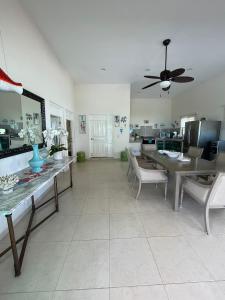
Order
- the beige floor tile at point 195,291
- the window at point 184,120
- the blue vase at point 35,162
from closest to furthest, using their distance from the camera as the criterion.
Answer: the beige floor tile at point 195,291
the blue vase at point 35,162
the window at point 184,120

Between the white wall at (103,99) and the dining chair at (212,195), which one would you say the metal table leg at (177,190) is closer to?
the dining chair at (212,195)

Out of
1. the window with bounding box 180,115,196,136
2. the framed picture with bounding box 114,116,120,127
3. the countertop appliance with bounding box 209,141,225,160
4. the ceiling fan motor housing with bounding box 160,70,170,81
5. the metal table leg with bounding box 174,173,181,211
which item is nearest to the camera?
the metal table leg with bounding box 174,173,181,211

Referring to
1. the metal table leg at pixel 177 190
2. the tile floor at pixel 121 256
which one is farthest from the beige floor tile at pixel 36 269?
the metal table leg at pixel 177 190

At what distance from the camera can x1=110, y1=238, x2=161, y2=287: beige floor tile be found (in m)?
1.32

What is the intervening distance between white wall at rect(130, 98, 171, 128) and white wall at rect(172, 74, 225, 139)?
97 cm

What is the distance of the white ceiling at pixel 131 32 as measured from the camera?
7.68 feet

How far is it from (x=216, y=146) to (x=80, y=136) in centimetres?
493

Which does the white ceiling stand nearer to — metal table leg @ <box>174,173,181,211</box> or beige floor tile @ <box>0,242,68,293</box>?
metal table leg @ <box>174,173,181,211</box>

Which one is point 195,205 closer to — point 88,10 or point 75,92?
point 88,10

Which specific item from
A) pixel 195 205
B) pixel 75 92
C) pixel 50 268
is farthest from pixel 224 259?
pixel 75 92

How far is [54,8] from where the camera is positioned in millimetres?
2379

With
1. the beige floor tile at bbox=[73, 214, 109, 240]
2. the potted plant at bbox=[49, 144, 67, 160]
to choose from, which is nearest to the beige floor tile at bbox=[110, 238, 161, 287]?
the beige floor tile at bbox=[73, 214, 109, 240]

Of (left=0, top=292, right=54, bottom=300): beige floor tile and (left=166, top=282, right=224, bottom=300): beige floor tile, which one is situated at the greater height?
(left=166, top=282, right=224, bottom=300): beige floor tile

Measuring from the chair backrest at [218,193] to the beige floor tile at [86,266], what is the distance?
1.40 metres
